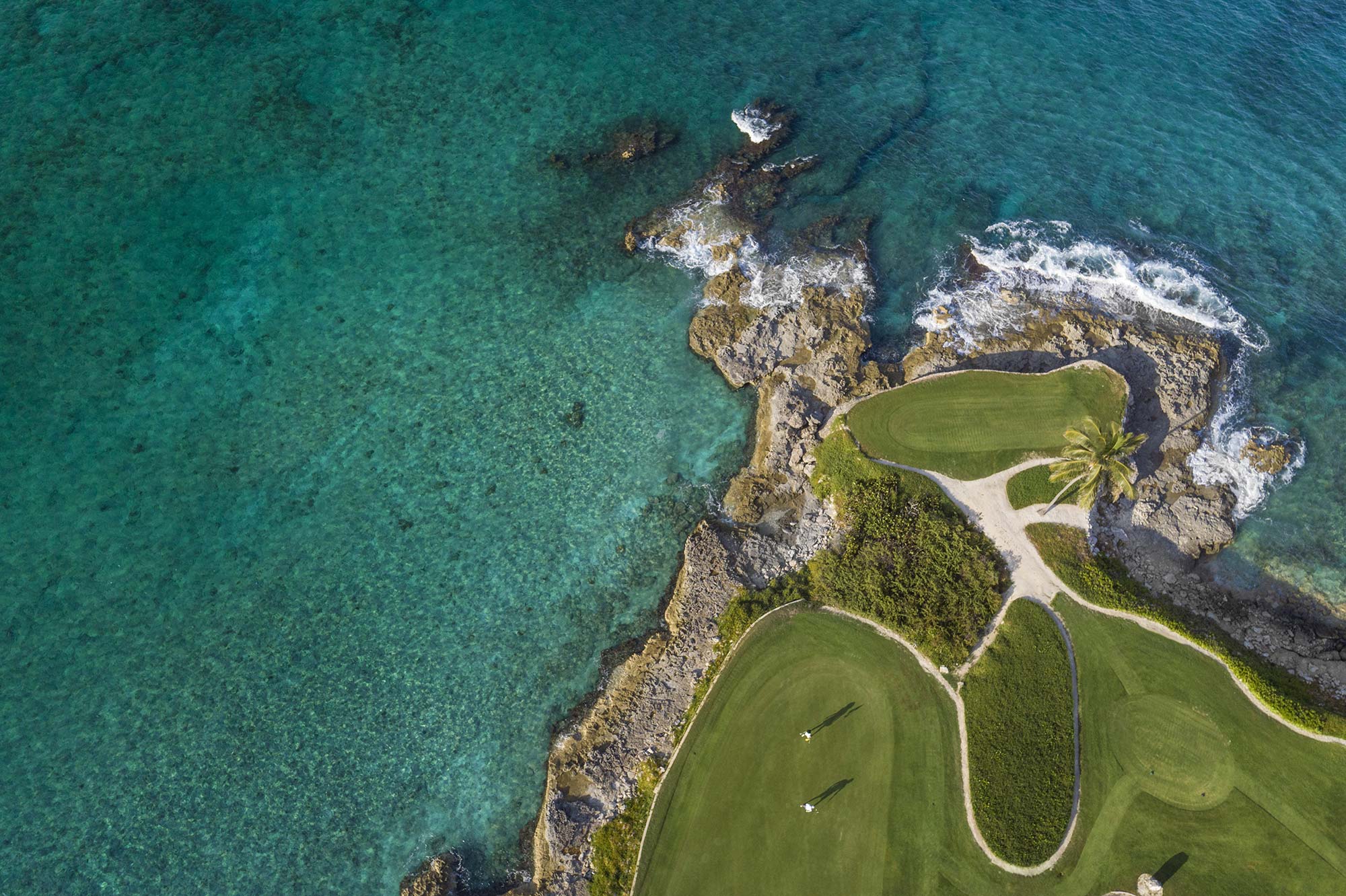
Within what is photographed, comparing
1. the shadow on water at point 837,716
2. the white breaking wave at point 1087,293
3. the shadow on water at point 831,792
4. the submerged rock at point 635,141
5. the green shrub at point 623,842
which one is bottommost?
the green shrub at point 623,842

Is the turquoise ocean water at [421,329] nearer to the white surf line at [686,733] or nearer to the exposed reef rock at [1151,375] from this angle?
the exposed reef rock at [1151,375]

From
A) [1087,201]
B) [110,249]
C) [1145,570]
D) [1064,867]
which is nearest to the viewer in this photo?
[1064,867]

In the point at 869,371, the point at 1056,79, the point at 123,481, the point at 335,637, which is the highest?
the point at 1056,79

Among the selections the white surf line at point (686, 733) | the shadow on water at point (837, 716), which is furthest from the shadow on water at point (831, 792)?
the white surf line at point (686, 733)

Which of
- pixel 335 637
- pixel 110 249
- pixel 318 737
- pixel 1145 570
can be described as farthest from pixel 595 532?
pixel 110 249

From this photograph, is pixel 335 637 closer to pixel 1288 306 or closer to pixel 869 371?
pixel 869 371

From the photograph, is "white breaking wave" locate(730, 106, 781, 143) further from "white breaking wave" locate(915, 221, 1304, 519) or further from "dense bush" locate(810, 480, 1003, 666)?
"dense bush" locate(810, 480, 1003, 666)
